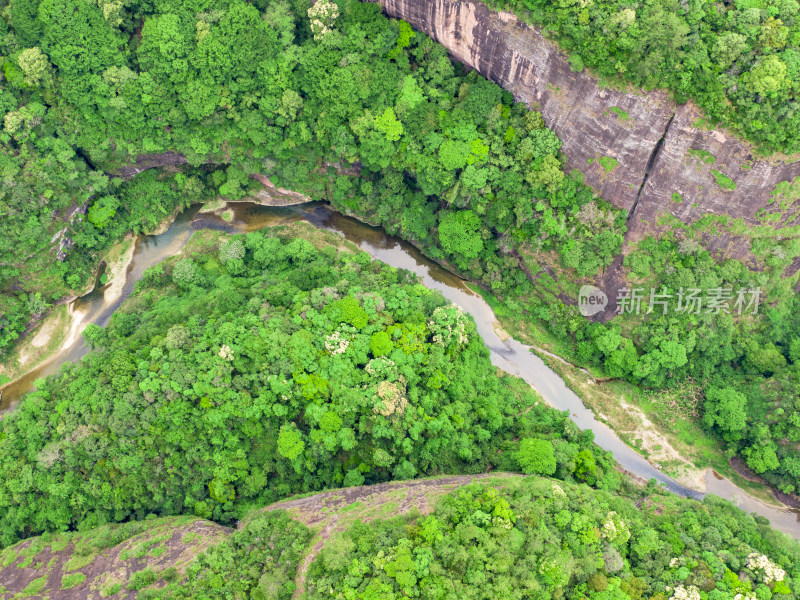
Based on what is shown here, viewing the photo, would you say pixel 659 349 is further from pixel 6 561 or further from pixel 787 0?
pixel 6 561

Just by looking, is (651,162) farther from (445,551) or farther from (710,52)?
(445,551)

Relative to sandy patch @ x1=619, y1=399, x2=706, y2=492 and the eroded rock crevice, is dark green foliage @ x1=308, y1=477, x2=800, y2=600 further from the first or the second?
the eroded rock crevice

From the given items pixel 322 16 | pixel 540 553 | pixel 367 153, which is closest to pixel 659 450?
pixel 540 553

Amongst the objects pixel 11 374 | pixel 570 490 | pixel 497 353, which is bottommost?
pixel 11 374

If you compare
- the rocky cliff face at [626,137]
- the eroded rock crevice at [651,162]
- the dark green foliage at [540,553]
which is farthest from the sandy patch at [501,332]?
the dark green foliage at [540,553]

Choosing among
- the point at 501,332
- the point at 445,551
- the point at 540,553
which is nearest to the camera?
the point at 445,551

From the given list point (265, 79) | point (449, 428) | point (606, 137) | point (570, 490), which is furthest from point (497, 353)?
point (265, 79)
